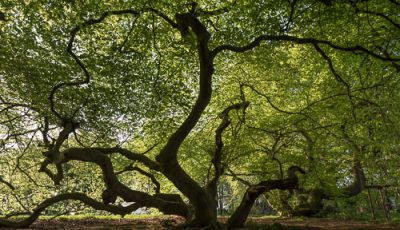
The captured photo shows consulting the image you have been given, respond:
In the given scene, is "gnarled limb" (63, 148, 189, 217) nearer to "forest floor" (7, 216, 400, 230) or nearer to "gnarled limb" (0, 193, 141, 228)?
"gnarled limb" (0, 193, 141, 228)

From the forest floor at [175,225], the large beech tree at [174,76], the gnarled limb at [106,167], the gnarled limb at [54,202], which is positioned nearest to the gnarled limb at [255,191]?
the large beech tree at [174,76]

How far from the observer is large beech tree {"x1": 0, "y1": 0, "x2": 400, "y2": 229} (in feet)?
39.4

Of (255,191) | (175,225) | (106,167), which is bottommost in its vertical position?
(175,225)

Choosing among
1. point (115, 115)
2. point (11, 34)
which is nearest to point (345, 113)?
point (115, 115)

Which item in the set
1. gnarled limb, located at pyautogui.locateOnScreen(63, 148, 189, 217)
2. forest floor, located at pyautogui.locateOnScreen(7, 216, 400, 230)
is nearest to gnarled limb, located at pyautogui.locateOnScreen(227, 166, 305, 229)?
forest floor, located at pyautogui.locateOnScreen(7, 216, 400, 230)

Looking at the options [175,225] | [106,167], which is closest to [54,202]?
[106,167]

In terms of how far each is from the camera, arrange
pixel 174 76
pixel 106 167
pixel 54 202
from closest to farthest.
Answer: pixel 106 167 < pixel 54 202 < pixel 174 76

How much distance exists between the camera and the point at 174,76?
55.5 feet

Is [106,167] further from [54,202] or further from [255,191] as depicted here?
[255,191]

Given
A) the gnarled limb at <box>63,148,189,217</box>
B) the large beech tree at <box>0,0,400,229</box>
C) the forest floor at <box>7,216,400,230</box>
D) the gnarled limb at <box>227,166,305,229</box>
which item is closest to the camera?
the large beech tree at <box>0,0,400,229</box>

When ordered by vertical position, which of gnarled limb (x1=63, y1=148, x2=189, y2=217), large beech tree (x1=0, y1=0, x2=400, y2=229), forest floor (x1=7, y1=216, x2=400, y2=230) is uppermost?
large beech tree (x1=0, y1=0, x2=400, y2=229)

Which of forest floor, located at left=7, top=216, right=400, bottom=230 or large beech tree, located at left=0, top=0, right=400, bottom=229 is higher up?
large beech tree, located at left=0, top=0, right=400, bottom=229

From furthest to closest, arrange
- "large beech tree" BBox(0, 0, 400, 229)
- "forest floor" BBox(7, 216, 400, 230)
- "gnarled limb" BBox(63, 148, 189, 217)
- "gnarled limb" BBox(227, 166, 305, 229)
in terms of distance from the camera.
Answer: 1. "forest floor" BBox(7, 216, 400, 230)
2. "gnarled limb" BBox(227, 166, 305, 229)
3. "gnarled limb" BBox(63, 148, 189, 217)
4. "large beech tree" BBox(0, 0, 400, 229)

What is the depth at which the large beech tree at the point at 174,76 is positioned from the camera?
39.4ft
